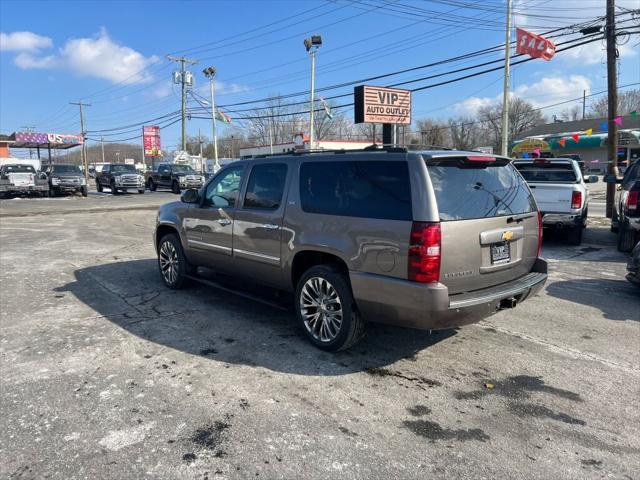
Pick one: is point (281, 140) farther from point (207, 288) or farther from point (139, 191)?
point (207, 288)

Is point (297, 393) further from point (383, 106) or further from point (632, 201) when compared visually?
point (383, 106)

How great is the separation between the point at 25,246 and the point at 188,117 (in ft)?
126

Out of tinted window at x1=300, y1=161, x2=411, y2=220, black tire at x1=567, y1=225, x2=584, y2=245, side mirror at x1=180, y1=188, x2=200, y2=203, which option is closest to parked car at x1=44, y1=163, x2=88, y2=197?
side mirror at x1=180, y1=188, x2=200, y2=203

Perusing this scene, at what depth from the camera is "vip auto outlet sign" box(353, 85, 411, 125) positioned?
73.9 feet

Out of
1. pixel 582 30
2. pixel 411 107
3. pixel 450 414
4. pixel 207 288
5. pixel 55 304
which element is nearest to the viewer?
pixel 450 414

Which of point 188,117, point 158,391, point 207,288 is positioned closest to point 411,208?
point 158,391

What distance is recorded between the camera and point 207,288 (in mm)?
6648

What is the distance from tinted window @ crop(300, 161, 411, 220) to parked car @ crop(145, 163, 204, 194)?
26158 millimetres

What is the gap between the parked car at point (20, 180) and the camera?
25.5m

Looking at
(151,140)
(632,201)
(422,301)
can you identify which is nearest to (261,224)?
(422,301)

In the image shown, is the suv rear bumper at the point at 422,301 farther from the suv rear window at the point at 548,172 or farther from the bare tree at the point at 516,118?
the bare tree at the point at 516,118

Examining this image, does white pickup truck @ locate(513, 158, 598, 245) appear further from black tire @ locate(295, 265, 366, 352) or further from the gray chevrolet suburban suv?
black tire @ locate(295, 265, 366, 352)

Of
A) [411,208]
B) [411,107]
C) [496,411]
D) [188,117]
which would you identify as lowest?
[496,411]

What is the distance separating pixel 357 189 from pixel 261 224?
1303 millimetres
